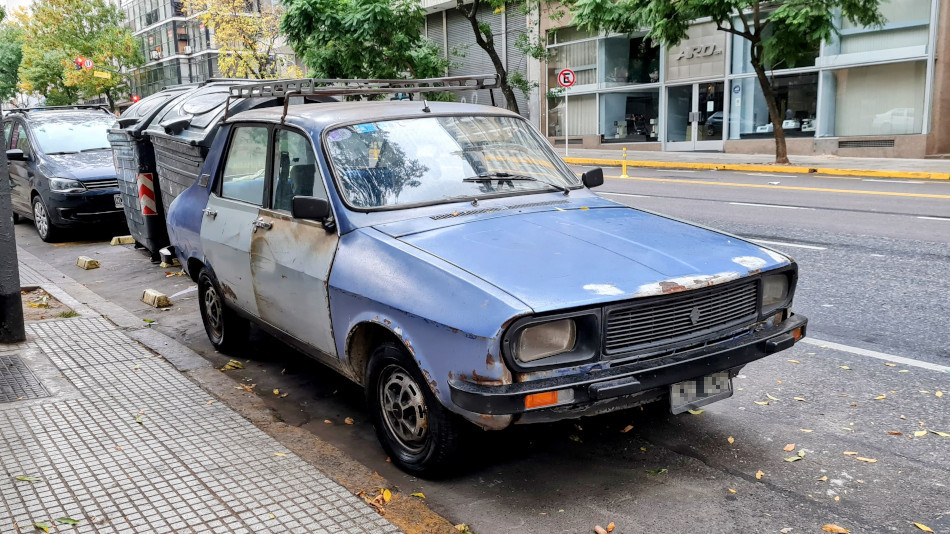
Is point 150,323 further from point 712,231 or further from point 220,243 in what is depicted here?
point 712,231

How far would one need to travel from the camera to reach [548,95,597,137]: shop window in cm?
3238

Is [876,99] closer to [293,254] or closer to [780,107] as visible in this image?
[780,107]

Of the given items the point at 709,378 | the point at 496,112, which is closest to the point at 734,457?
the point at 709,378

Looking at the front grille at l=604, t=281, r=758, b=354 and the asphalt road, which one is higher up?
the front grille at l=604, t=281, r=758, b=354

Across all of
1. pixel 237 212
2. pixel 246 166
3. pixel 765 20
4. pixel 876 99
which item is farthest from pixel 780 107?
pixel 237 212

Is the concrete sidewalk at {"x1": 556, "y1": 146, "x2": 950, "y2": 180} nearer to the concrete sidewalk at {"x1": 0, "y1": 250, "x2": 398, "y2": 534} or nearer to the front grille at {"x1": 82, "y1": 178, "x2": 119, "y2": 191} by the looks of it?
the front grille at {"x1": 82, "y1": 178, "x2": 119, "y2": 191}

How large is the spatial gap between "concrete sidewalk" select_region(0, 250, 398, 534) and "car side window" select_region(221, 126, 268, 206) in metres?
1.29

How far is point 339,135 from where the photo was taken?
473 cm

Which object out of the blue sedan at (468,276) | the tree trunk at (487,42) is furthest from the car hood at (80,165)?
the tree trunk at (487,42)

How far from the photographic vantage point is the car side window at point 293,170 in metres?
4.73

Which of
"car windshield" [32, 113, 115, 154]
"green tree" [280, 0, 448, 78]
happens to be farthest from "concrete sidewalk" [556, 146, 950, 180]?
"car windshield" [32, 113, 115, 154]

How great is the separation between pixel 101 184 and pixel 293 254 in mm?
8649

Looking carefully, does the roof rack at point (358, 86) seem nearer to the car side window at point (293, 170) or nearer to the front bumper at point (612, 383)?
the car side window at point (293, 170)

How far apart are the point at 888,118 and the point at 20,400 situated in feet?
76.7
